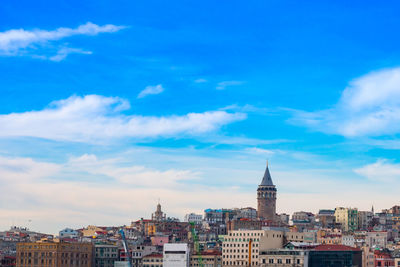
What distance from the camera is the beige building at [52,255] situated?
128 m

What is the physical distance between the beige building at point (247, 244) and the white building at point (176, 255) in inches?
232

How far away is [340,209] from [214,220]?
28.7m

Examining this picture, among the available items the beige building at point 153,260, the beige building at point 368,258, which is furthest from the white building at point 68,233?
the beige building at point 368,258

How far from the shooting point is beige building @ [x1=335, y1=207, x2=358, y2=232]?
189 metres

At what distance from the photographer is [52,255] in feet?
419

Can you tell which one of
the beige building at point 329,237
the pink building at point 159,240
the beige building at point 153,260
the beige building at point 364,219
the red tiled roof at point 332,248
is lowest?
the beige building at point 153,260

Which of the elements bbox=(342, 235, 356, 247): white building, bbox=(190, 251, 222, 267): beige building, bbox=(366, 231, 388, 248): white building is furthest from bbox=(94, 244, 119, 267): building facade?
bbox=(366, 231, 388, 248): white building

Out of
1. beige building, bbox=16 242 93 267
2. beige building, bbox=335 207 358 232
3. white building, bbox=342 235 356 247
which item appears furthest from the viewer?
beige building, bbox=335 207 358 232

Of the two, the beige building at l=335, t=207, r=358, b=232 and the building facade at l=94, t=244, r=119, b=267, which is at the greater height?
the beige building at l=335, t=207, r=358, b=232

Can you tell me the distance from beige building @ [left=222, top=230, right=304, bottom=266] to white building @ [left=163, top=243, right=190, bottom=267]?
5.88 meters

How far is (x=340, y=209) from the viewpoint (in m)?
194

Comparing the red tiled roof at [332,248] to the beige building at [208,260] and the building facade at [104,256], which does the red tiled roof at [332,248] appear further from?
the building facade at [104,256]

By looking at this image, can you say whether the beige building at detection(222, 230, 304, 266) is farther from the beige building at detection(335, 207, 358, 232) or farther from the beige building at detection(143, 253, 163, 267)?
the beige building at detection(335, 207, 358, 232)

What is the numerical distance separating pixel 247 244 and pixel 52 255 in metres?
28.7
